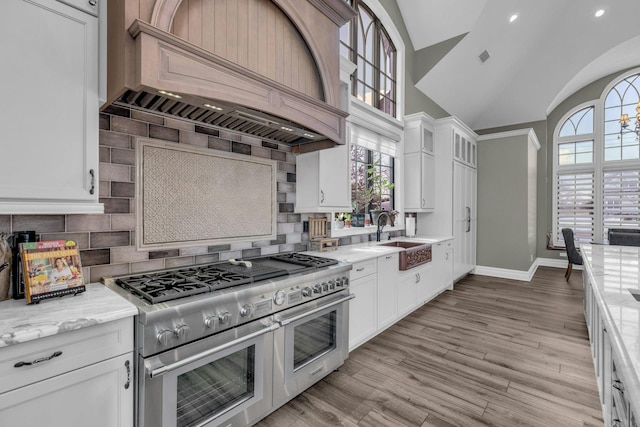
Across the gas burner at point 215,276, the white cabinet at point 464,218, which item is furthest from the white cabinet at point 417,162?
the gas burner at point 215,276

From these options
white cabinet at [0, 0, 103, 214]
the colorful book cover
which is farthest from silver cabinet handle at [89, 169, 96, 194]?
the colorful book cover

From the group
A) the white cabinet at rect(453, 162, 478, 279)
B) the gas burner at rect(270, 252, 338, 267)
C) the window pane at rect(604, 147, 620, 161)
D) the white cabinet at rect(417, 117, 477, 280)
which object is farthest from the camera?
the window pane at rect(604, 147, 620, 161)

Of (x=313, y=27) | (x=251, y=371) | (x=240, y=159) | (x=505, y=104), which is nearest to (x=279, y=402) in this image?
(x=251, y=371)

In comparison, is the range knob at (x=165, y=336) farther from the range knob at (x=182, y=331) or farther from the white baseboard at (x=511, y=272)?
the white baseboard at (x=511, y=272)

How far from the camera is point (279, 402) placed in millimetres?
1931

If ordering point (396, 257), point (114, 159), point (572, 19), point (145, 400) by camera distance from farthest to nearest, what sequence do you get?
1. point (572, 19)
2. point (396, 257)
3. point (114, 159)
4. point (145, 400)

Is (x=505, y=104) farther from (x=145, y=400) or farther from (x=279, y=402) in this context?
(x=145, y=400)

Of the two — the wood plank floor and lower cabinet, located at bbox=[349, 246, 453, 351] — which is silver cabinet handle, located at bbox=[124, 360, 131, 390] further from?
lower cabinet, located at bbox=[349, 246, 453, 351]

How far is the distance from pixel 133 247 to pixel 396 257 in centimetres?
245

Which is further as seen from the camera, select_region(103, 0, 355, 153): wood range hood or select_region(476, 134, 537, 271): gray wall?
select_region(476, 134, 537, 271): gray wall

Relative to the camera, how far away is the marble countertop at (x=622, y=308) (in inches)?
34.0

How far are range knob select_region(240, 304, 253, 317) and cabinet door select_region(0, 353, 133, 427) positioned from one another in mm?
527

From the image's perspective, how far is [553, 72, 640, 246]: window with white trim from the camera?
628 cm

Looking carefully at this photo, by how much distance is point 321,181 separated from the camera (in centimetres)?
275
